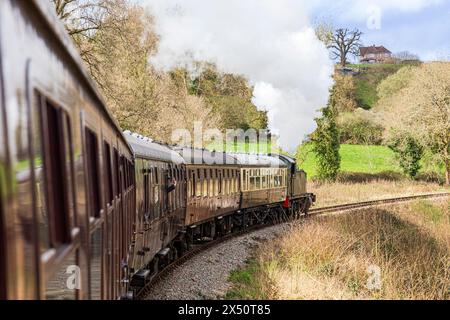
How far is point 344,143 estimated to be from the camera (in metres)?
61.6

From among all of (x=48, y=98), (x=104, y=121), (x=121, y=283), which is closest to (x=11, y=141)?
(x=48, y=98)

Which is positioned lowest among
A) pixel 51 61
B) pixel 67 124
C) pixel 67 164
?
pixel 67 164

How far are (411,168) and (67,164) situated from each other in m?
44.4

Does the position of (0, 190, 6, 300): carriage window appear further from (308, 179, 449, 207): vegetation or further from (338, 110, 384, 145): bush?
(338, 110, 384, 145): bush

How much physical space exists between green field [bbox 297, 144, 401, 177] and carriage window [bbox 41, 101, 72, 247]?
139 ft

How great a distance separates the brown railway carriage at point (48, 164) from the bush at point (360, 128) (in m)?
55.2

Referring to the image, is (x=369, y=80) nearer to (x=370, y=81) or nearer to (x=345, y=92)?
(x=370, y=81)

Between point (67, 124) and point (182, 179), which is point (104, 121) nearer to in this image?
point (67, 124)

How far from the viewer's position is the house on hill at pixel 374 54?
10581 cm

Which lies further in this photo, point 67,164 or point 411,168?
point 411,168

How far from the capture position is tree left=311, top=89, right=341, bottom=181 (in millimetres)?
42491

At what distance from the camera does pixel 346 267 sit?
36.8 ft

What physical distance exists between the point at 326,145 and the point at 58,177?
41.0 m

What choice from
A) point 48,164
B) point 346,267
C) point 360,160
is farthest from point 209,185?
point 360,160
